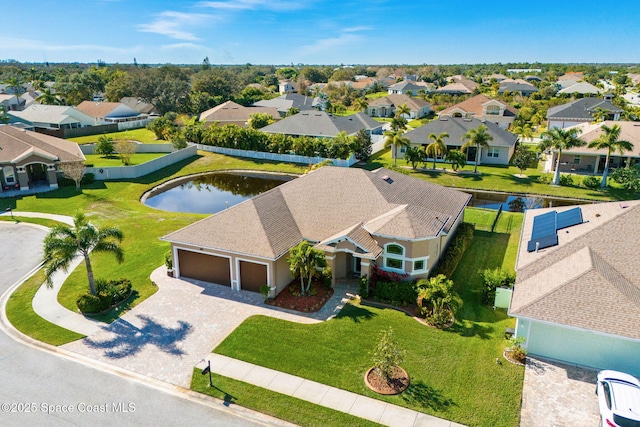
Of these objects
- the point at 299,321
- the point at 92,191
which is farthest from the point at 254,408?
the point at 92,191

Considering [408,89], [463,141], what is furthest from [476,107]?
[408,89]

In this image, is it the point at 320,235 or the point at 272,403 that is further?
the point at 320,235

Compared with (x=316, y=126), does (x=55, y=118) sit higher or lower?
higher

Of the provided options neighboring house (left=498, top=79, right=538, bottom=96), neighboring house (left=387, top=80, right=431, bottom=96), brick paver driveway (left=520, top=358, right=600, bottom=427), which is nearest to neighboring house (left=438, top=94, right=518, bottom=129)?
neighboring house (left=498, top=79, right=538, bottom=96)

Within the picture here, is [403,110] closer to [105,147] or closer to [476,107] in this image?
[476,107]

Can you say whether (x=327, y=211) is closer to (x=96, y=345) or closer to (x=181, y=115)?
(x=96, y=345)

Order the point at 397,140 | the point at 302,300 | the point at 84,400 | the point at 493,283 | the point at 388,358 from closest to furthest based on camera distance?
the point at 84,400
the point at 388,358
the point at 493,283
the point at 302,300
the point at 397,140

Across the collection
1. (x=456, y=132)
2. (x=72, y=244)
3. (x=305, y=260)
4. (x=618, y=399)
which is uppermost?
(x=456, y=132)
